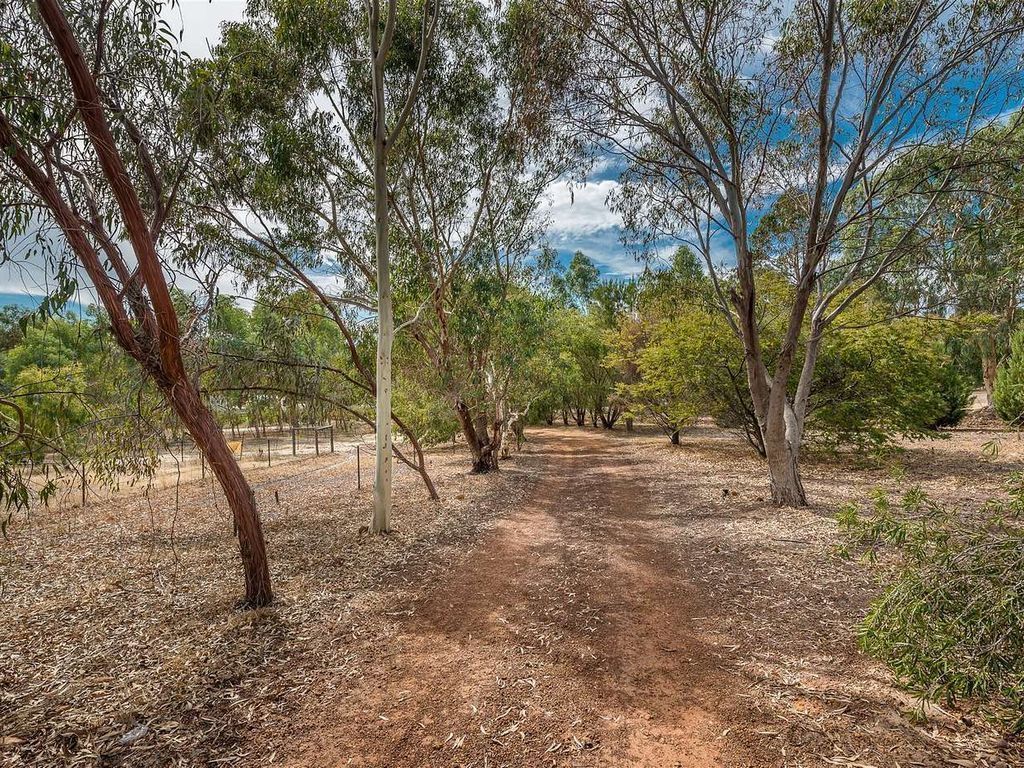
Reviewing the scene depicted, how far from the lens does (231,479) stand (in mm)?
4055

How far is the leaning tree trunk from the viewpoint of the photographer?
378cm

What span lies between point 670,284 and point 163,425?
7742 mm

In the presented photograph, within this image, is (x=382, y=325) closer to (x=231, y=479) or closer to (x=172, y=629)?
(x=231, y=479)

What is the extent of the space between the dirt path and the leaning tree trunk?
4.25 feet

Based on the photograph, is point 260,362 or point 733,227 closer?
point 260,362

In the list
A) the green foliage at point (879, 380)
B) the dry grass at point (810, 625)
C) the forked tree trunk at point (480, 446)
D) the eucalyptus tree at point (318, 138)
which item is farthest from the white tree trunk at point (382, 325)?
the green foliage at point (879, 380)

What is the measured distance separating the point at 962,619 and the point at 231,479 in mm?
4842

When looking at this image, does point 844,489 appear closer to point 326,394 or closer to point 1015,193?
point 1015,193

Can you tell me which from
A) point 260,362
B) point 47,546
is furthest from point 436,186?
point 47,546

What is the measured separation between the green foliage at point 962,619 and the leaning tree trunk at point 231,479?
179 inches

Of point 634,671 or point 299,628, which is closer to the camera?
point 634,671

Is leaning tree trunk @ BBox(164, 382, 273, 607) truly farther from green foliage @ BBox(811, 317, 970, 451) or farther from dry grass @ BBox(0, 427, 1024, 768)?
green foliage @ BBox(811, 317, 970, 451)

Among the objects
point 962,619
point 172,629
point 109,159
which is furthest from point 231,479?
point 962,619

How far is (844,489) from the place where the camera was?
8.80m
